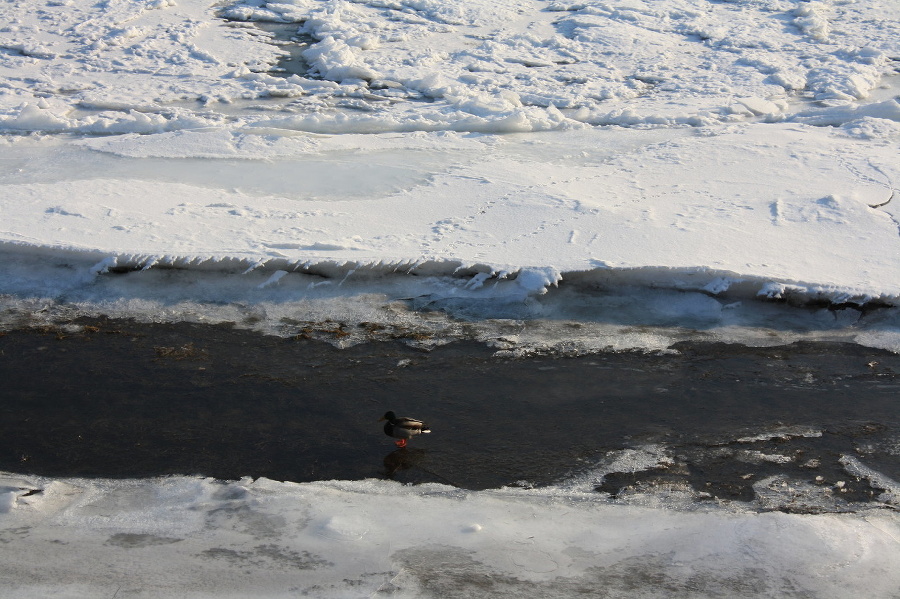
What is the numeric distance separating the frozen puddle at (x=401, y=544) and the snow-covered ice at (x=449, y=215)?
0.02 meters

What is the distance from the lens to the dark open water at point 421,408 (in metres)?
5.46

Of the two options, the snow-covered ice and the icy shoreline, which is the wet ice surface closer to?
the snow-covered ice

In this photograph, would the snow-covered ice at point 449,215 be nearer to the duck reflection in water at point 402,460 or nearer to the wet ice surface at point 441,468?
the wet ice surface at point 441,468

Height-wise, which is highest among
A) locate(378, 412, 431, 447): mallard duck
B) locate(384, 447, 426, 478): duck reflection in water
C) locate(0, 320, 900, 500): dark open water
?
locate(378, 412, 431, 447): mallard duck

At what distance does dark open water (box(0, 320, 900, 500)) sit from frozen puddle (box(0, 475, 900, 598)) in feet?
0.84

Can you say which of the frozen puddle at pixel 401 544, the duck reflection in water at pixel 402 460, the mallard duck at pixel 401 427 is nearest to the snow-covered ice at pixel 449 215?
the frozen puddle at pixel 401 544

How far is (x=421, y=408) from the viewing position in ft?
19.5

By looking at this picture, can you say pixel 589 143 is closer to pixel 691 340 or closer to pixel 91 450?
pixel 691 340

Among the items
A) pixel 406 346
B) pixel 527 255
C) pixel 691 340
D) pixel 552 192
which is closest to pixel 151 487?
pixel 406 346

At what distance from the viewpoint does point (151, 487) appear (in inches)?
205

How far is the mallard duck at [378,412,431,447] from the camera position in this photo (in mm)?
5375

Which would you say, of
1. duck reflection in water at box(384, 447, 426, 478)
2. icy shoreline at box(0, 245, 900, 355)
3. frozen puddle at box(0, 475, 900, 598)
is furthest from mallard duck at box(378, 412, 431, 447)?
icy shoreline at box(0, 245, 900, 355)

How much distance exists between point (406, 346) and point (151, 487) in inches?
86.7

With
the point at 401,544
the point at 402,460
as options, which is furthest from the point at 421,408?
the point at 401,544
